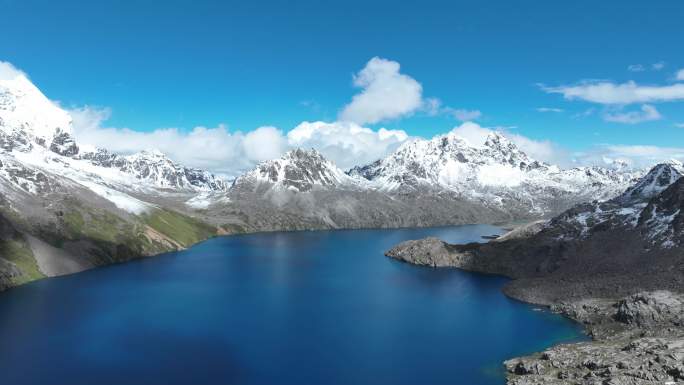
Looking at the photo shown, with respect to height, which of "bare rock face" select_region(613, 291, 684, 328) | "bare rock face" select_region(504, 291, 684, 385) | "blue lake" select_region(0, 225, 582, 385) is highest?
"bare rock face" select_region(613, 291, 684, 328)

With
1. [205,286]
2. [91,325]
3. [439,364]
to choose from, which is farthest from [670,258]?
[91,325]

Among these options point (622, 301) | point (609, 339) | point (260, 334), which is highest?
point (622, 301)

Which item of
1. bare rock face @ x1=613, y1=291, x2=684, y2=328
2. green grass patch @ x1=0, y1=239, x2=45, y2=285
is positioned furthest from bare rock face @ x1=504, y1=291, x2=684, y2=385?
green grass patch @ x1=0, y1=239, x2=45, y2=285

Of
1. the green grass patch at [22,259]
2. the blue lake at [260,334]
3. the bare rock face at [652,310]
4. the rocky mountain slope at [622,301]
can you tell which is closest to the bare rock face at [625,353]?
the bare rock face at [652,310]

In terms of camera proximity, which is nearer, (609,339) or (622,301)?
(609,339)

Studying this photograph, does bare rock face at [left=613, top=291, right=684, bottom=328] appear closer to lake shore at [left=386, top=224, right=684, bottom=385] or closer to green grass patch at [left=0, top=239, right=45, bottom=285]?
lake shore at [left=386, top=224, right=684, bottom=385]

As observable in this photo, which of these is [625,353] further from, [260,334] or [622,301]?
[260,334]

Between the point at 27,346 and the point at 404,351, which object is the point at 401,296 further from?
the point at 27,346

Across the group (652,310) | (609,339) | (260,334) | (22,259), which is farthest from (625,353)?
(22,259)
